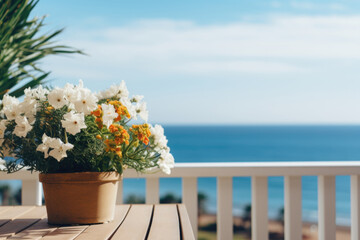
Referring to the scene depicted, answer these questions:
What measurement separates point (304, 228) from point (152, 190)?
17.7 meters

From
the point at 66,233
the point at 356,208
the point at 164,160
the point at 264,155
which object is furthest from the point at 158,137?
the point at 264,155

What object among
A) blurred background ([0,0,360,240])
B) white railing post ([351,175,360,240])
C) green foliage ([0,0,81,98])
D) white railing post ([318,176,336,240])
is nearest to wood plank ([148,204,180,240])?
white railing post ([318,176,336,240])

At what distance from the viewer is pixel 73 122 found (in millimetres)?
1214

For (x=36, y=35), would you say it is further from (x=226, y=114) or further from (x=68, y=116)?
(x=226, y=114)

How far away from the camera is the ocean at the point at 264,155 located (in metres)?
22.5

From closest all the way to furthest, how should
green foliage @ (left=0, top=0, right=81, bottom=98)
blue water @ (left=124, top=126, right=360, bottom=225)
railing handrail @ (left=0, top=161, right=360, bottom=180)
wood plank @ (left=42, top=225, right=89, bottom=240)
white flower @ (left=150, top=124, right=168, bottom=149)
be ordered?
wood plank @ (left=42, top=225, right=89, bottom=240) < white flower @ (left=150, top=124, right=168, bottom=149) < railing handrail @ (left=0, top=161, right=360, bottom=180) < green foliage @ (left=0, top=0, right=81, bottom=98) < blue water @ (left=124, top=126, right=360, bottom=225)

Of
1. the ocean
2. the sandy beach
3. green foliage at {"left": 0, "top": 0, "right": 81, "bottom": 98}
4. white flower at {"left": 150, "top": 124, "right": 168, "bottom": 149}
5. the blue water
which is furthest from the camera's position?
the blue water

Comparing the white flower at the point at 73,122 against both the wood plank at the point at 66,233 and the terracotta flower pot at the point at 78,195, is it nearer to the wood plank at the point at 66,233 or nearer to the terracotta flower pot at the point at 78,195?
the terracotta flower pot at the point at 78,195

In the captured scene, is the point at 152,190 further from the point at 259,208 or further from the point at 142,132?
the point at 142,132

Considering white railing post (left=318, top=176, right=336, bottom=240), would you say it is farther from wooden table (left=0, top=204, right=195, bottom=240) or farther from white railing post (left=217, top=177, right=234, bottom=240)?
wooden table (left=0, top=204, right=195, bottom=240)

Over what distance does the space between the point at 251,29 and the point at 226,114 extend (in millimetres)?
8596

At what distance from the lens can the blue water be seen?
894 inches

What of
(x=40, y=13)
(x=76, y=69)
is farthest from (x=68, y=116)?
(x=76, y=69)

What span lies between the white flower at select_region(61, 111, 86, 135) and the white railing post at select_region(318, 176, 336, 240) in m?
1.33
